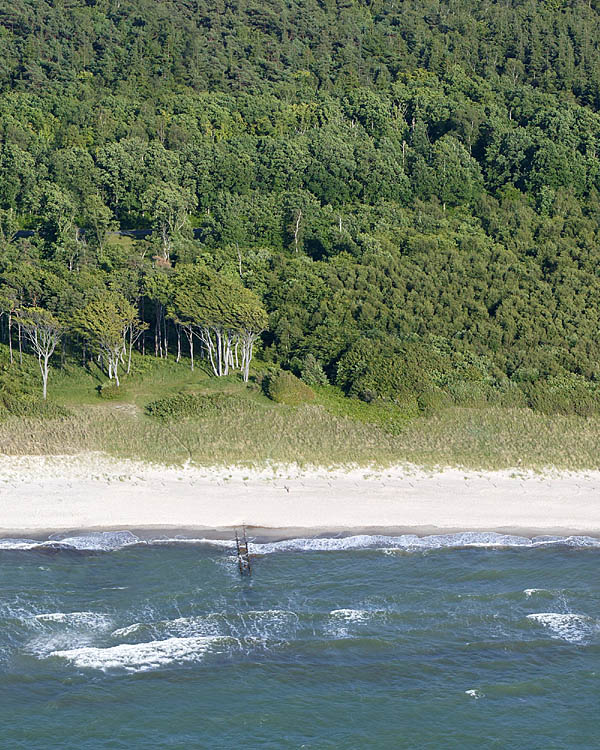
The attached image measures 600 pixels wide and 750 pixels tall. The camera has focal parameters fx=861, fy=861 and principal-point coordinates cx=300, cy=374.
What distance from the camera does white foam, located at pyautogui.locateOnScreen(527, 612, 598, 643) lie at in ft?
96.9

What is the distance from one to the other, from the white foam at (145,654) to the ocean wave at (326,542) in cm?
685

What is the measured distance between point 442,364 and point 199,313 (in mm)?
15595

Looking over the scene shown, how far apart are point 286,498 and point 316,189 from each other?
4634 cm

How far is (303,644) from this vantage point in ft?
94.3

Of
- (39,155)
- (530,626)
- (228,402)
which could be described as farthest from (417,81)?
(530,626)

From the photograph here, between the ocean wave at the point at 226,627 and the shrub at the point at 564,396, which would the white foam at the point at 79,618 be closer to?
the ocean wave at the point at 226,627

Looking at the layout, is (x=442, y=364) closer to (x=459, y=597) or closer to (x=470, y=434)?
(x=470, y=434)

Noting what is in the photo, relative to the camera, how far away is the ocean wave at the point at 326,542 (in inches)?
1393

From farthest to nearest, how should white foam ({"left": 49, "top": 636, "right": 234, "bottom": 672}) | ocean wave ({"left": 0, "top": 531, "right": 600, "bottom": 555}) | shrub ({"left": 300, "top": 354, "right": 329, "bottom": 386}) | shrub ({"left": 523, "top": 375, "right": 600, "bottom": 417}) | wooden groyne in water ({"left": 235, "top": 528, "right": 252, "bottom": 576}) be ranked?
shrub ({"left": 300, "top": 354, "right": 329, "bottom": 386}) → shrub ({"left": 523, "top": 375, "right": 600, "bottom": 417}) → ocean wave ({"left": 0, "top": 531, "right": 600, "bottom": 555}) → wooden groyne in water ({"left": 235, "top": 528, "right": 252, "bottom": 576}) → white foam ({"left": 49, "top": 636, "right": 234, "bottom": 672})

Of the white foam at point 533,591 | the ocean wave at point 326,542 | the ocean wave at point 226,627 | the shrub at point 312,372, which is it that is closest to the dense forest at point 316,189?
the shrub at point 312,372

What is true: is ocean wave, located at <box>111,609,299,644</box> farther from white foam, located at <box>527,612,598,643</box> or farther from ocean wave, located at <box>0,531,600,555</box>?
white foam, located at <box>527,612,598,643</box>

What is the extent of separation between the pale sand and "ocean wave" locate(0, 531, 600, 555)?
0.77 metres

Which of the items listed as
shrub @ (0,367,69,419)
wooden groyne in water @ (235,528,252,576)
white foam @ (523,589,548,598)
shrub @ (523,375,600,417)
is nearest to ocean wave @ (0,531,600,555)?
wooden groyne in water @ (235,528,252,576)

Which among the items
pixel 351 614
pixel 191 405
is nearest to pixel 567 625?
pixel 351 614
